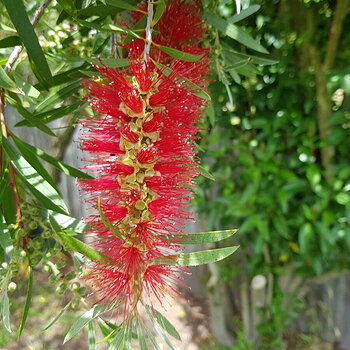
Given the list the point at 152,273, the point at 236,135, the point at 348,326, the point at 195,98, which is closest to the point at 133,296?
the point at 152,273

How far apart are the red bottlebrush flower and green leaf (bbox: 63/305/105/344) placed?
16 millimetres

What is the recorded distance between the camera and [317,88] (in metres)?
1.14

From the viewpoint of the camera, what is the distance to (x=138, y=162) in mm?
365

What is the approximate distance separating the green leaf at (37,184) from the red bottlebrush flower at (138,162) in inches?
1.6

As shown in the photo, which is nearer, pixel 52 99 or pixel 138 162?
pixel 138 162

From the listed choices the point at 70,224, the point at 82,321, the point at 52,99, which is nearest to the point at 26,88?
the point at 52,99

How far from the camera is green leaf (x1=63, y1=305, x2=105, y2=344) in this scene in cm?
41

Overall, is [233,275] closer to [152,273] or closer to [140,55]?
[152,273]

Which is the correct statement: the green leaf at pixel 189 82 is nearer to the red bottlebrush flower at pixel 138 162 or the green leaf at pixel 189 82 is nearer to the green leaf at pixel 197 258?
the red bottlebrush flower at pixel 138 162

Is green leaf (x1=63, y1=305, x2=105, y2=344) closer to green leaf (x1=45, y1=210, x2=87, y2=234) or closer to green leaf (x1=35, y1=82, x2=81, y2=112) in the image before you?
green leaf (x1=45, y1=210, x2=87, y2=234)

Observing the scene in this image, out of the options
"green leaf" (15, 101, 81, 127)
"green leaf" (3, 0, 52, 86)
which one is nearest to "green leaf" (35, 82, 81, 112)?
"green leaf" (15, 101, 81, 127)

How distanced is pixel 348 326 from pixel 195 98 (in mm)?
1417

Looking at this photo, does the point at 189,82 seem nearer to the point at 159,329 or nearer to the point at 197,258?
the point at 197,258

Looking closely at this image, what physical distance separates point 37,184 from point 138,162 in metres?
0.18
